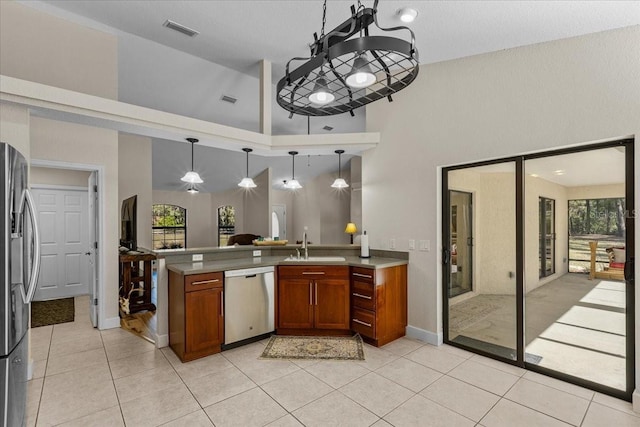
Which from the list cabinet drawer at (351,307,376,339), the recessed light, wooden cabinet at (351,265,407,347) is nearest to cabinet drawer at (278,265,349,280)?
wooden cabinet at (351,265,407,347)

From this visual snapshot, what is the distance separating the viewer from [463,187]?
337 cm

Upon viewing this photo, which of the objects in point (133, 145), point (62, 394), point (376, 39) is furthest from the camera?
point (133, 145)

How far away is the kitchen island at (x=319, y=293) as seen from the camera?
3.23 m

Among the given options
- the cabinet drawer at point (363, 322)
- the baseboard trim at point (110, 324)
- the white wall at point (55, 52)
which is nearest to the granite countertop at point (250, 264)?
the cabinet drawer at point (363, 322)

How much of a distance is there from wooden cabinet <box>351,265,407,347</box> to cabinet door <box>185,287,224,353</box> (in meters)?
1.46

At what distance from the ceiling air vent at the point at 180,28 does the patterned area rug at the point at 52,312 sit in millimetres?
4042

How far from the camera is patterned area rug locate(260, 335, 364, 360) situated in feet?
10.3

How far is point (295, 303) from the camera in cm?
362

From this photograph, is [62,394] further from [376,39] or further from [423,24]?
[423,24]

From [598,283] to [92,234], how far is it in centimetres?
559

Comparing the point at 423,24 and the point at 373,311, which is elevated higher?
the point at 423,24

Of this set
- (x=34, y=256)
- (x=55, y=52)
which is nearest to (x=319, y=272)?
(x=34, y=256)

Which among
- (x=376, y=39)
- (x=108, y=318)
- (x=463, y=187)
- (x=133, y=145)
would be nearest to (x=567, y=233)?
(x=463, y=187)

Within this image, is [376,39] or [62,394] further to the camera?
[62,394]
